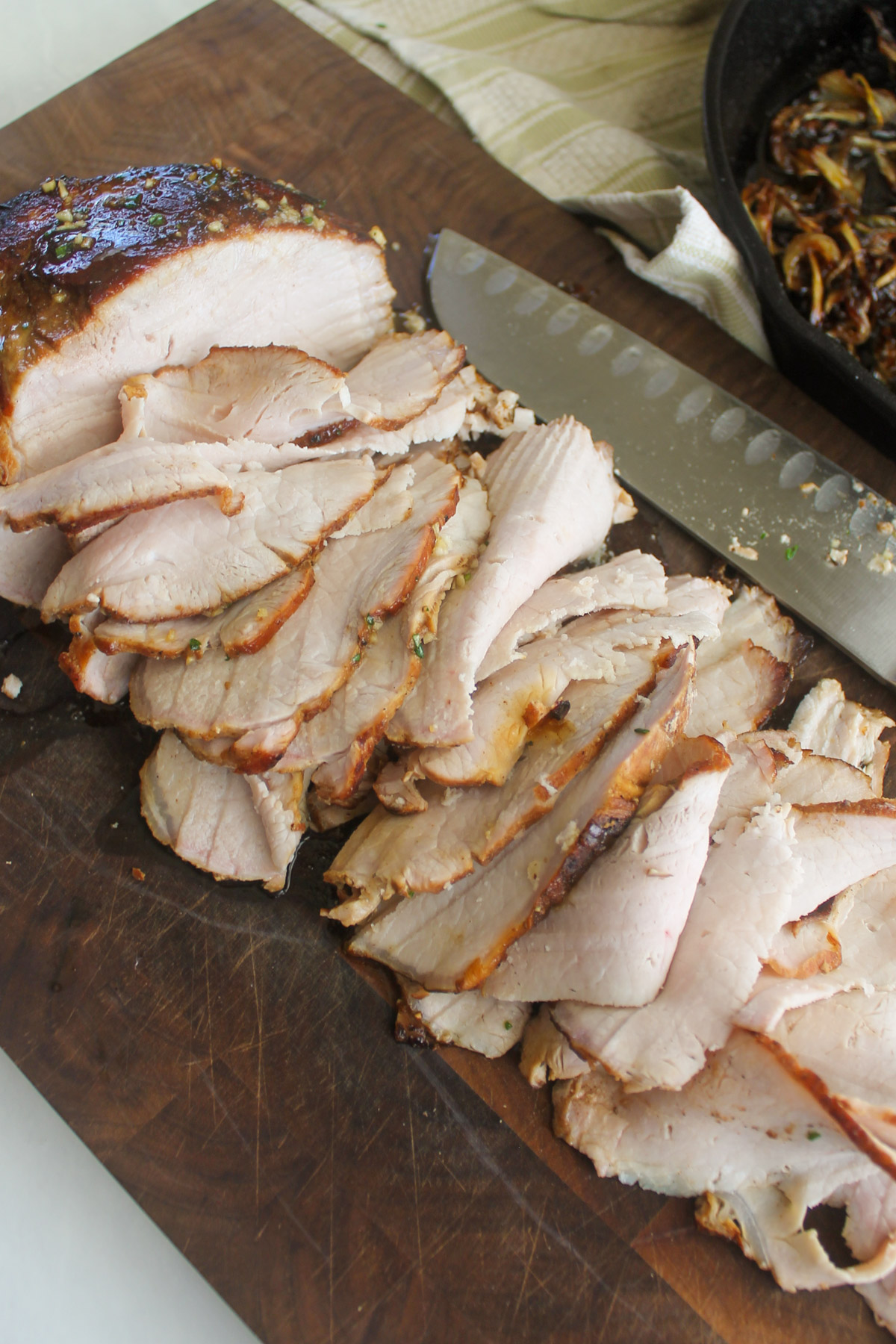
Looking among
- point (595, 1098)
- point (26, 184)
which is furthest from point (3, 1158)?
point (26, 184)

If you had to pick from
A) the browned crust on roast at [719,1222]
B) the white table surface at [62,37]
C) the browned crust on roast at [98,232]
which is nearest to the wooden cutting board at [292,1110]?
the browned crust on roast at [719,1222]

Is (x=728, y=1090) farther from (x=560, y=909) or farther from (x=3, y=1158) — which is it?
(x=3, y=1158)

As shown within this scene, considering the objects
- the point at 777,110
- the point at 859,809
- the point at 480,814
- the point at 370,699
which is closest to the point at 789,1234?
the point at 859,809

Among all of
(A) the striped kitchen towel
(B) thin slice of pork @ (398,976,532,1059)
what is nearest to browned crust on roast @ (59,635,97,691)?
(B) thin slice of pork @ (398,976,532,1059)

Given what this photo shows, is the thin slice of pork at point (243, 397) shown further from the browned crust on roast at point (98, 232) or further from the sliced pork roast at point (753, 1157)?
the sliced pork roast at point (753, 1157)

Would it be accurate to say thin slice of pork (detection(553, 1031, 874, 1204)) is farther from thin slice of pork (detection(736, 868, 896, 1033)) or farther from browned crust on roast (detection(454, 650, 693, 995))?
browned crust on roast (detection(454, 650, 693, 995))

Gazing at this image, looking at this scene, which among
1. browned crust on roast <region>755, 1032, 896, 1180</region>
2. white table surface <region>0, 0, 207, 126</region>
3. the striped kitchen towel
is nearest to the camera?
browned crust on roast <region>755, 1032, 896, 1180</region>
